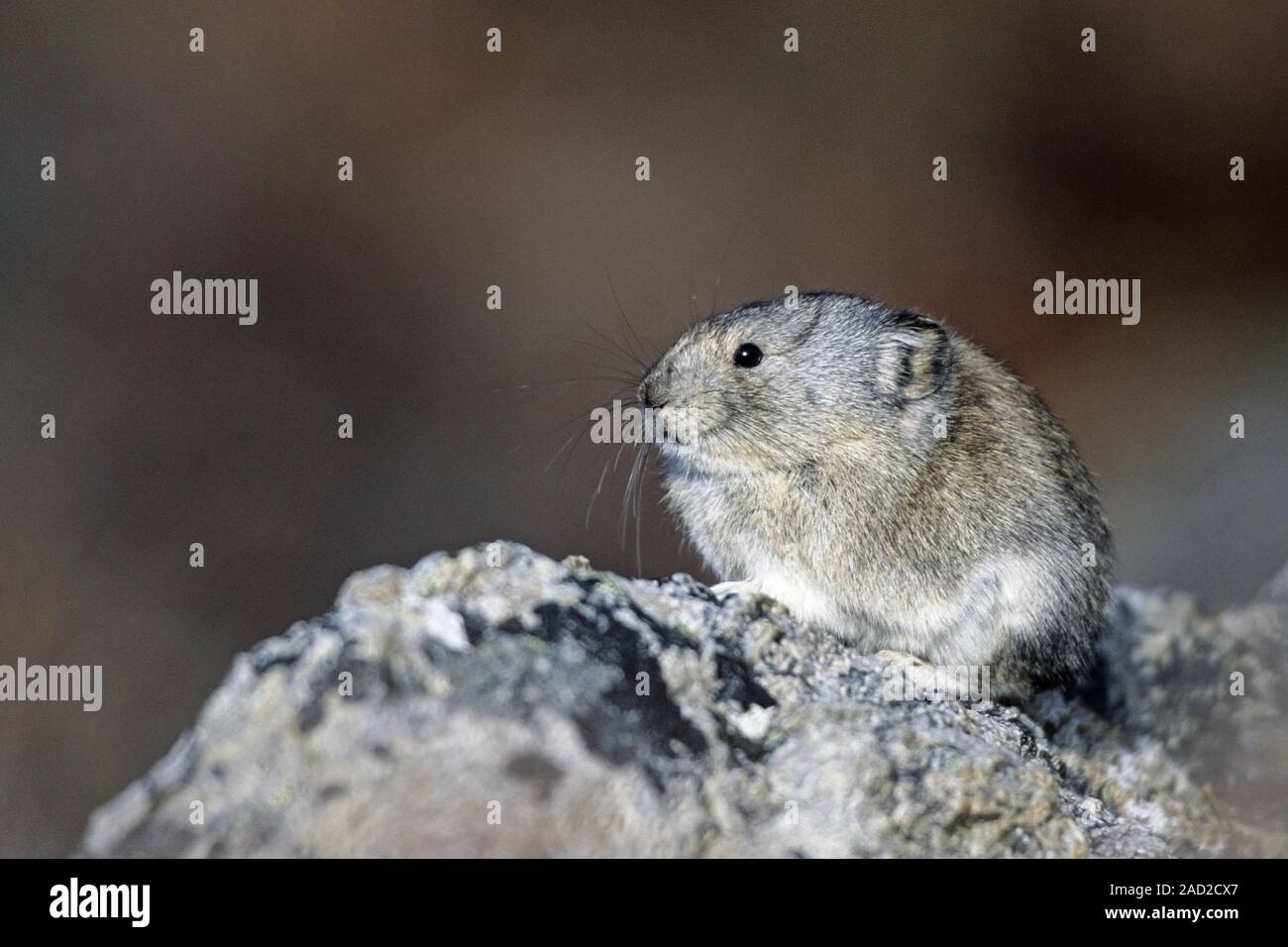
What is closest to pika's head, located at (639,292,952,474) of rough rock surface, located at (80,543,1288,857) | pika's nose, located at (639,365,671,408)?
pika's nose, located at (639,365,671,408)

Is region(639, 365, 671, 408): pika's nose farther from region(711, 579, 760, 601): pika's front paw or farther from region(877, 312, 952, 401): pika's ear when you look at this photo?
region(877, 312, 952, 401): pika's ear

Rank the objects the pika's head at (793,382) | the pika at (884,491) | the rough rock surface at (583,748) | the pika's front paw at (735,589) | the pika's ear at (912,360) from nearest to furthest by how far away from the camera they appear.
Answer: the rough rock surface at (583,748) → the pika's front paw at (735,589) → the pika at (884,491) → the pika's head at (793,382) → the pika's ear at (912,360)

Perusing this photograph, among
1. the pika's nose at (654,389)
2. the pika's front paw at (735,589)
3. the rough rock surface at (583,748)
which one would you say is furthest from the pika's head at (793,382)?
the rough rock surface at (583,748)

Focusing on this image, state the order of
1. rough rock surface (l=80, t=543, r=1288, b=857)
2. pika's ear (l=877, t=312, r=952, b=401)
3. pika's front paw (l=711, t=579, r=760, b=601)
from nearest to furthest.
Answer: rough rock surface (l=80, t=543, r=1288, b=857) < pika's front paw (l=711, t=579, r=760, b=601) < pika's ear (l=877, t=312, r=952, b=401)

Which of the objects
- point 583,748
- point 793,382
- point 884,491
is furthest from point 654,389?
point 583,748

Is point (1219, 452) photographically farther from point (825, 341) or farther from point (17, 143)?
point (17, 143)

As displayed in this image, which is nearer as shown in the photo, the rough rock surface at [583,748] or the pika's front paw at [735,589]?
the rough rock surface at [583,748]

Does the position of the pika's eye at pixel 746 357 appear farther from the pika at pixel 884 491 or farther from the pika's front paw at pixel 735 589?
the pika's front paw at pixel 735 589
